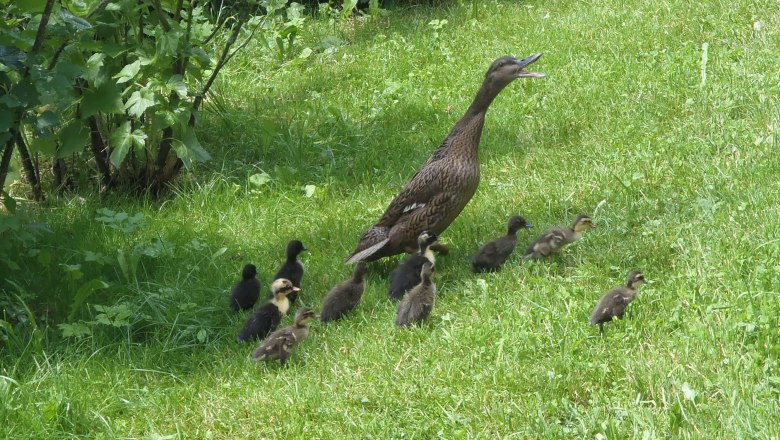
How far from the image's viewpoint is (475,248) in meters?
7.41

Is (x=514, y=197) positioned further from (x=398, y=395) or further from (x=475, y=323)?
(x=398, y=395)

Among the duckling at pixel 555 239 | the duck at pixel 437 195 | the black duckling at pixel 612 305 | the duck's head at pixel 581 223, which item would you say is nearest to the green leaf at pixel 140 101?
the duck at pixel 437 195

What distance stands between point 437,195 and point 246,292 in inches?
57.6

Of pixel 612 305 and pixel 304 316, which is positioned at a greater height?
pixel 612 305

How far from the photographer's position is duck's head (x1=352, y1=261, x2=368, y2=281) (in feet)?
22.4

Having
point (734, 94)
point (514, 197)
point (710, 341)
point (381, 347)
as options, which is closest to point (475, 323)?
point (381, 347)

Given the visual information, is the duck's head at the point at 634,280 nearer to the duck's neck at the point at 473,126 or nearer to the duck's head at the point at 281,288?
the duck's neck at the point at 473,126

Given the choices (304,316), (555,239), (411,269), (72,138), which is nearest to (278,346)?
(304,316)

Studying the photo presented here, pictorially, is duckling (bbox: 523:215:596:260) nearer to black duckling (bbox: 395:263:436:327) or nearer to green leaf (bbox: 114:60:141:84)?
black duckling (bbox: 395:263:436:327)

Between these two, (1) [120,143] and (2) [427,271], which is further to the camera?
(1) [120,143]

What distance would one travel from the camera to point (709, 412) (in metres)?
4.57

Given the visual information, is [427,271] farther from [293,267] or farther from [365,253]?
[293,267]

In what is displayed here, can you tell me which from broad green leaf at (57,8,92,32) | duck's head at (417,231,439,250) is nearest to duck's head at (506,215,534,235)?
duck's head at (417,231,439,250)

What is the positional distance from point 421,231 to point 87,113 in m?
2.83
